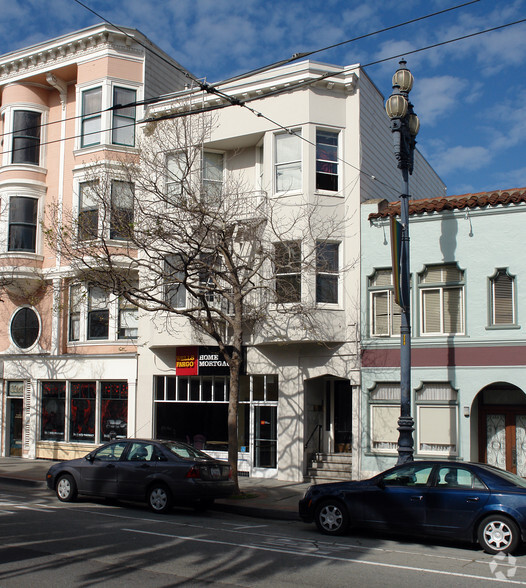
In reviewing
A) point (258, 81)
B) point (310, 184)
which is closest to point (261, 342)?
point (310, 184)

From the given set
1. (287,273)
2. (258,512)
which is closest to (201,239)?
(287,273)

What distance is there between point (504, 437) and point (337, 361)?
4656 mm

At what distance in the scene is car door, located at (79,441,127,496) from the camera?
14984mm

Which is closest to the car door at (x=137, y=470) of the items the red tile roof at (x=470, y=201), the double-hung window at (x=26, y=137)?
the red tile roof at (x=470, y=201)

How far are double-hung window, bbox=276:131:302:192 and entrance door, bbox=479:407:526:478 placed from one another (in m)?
8.16

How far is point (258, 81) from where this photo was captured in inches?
810

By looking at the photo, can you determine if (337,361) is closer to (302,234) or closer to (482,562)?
(302,234)

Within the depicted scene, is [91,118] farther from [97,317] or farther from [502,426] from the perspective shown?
[502,426]

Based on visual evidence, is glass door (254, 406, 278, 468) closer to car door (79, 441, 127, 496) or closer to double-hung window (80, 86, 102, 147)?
car door (79, 441, 127, 496)

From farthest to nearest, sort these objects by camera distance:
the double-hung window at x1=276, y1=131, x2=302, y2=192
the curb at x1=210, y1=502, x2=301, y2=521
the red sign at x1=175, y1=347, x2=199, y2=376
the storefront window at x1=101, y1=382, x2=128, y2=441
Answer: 1. the storefront window at x1=101, y1=382, x2=128, y2=441
2. the red sign at x1=175, y1=347, x2=199, y2=376
3. the double-hung window at x1=276, y1=131, x2=302, y2=192
4. the curb at x1=210, y1=502, x2=301, y2=521

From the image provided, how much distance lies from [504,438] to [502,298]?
349 cm

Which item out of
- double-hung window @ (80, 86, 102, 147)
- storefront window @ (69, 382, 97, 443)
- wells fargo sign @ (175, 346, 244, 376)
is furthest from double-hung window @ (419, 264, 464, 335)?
double-hung window @ (80, 86, 102, 147)

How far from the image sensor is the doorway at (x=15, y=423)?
2556 centimetres

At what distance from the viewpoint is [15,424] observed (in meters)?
25.8
